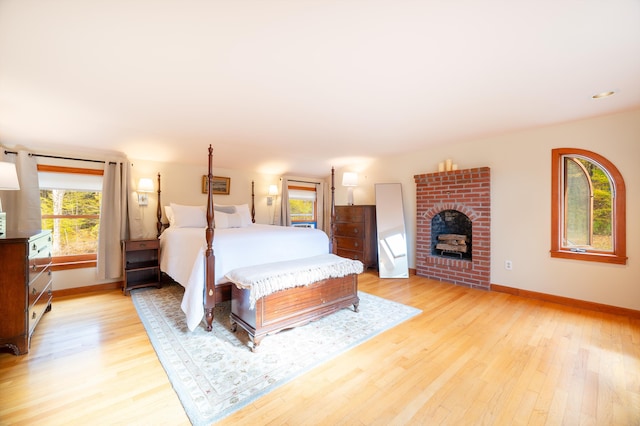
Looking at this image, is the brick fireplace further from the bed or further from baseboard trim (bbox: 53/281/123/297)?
baseboard trim (bbox: 53/281/123/297)

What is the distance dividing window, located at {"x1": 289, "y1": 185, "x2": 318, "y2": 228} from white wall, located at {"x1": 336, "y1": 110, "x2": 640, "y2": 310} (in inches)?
113

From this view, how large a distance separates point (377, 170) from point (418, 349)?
3623 millimetres

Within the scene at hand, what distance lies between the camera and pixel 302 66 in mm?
1883

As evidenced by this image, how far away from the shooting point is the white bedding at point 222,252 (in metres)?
2.33

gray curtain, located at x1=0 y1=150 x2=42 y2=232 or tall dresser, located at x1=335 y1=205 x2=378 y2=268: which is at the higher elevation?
gray curtain, located at x1=0 y1=150 x2=42 y2=232

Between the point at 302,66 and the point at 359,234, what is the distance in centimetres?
335

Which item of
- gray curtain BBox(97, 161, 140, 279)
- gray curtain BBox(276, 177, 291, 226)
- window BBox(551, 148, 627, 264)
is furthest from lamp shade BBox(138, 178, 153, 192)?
window BBox(551, 148, 627, 264)

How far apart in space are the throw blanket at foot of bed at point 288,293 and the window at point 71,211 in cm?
278

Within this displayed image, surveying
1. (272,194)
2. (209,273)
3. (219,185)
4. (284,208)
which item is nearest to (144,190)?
(219,185)

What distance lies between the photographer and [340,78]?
80.8 inches

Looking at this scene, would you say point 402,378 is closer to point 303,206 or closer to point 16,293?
point 16,293

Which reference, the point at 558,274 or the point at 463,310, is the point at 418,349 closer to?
the point at 463,310

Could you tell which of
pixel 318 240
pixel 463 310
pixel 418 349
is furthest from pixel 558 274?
pixel 318 240

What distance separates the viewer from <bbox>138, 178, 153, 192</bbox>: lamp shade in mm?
3790
